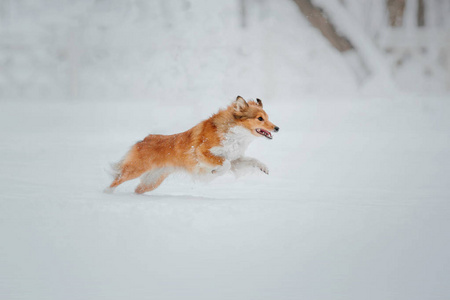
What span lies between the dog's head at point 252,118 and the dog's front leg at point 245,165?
0.85 ft

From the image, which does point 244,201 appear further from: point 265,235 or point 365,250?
point 365,250

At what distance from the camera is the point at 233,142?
4.32 metres

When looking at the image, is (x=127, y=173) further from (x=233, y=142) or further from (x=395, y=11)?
(x=395, y=11)

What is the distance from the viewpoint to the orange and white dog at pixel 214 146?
4254mm

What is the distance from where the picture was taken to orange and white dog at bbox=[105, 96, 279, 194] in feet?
14.0

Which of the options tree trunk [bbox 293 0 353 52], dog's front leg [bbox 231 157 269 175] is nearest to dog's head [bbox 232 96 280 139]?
dog's front leg [bbox 231 157 269 175]

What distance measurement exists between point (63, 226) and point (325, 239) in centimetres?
176

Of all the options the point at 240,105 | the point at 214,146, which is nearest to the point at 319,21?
the point at 240,105

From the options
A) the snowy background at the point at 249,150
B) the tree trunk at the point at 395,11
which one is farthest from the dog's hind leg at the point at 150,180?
the tree trunk at the point at 395,11

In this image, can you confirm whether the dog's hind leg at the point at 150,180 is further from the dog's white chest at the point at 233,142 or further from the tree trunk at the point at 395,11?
the tree trunk at the point at 395,11

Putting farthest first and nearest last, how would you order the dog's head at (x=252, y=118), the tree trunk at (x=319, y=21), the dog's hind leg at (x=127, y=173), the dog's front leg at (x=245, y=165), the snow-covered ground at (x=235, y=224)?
the tree trunk at (x=319, y=21) < the dog's hind leg at (x=127, y=173) < the dog's front leg at (x=245, y=165) < the dog's head at (x=252, y=118) < the snow-covered ground at (x=235, y=224)

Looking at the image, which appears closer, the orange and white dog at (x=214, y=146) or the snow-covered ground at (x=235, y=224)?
the snow-covered ground at (x=235, y=224)

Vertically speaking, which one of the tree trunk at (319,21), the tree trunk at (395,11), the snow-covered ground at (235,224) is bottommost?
the snow-covered ground at (235,224)

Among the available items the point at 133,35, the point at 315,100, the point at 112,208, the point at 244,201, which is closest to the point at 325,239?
the point at 244,201
